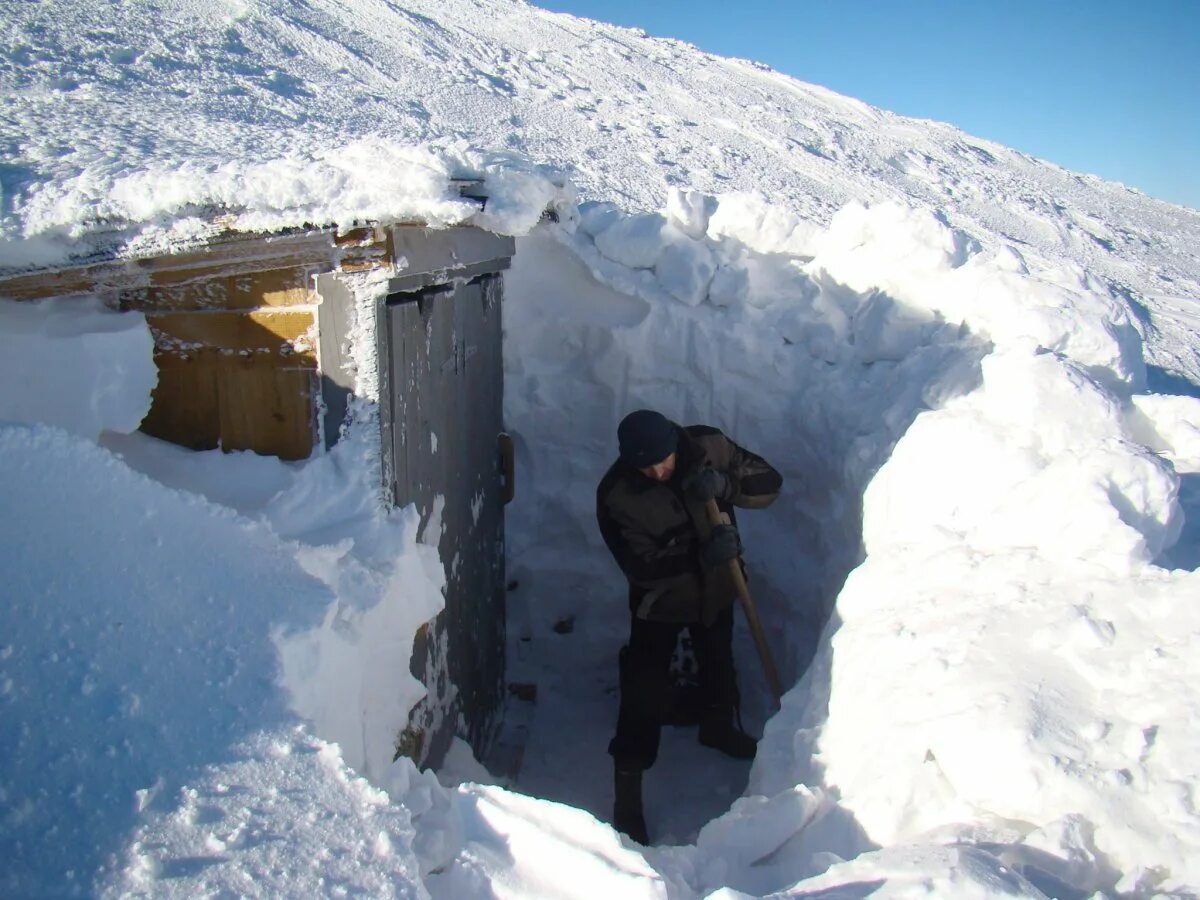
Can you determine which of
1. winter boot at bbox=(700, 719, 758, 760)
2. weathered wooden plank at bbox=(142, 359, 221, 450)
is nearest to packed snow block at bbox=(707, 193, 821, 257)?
winter boot at bbox=(700, 719, 758, 760)

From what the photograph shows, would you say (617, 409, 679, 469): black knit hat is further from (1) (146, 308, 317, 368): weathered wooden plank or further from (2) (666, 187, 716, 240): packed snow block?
(2) (666, 187, 716, 240): packed snow block

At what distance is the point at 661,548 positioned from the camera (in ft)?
11.8

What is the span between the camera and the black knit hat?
336 cm

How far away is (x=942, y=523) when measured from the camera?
110 inches

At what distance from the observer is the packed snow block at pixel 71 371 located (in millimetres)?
2102

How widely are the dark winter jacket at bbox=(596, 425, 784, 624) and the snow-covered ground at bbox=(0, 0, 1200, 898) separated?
480 mm

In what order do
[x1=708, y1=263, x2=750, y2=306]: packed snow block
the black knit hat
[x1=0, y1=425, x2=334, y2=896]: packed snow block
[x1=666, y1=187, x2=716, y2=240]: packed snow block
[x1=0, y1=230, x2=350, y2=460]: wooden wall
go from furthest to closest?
1. [x1=666, y1=187, x2=716, y2=240]: packed snow block
2. [x1=708, y1=263, x2=750, y2=306]: packed snow block
3. the black knit hat
4. [x1=0, y1=230, x2=350, y2=460]: wooden wall
5. [x1=0, y1=425, x2=334, y2=896]: packed snow block

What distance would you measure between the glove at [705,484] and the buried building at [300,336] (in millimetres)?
1068

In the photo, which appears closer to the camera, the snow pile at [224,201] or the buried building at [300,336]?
the snow pile at [224,201]

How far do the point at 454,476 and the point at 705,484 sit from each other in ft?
3.42

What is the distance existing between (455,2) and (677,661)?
10574mm

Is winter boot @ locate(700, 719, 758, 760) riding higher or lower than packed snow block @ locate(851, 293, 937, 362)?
lower

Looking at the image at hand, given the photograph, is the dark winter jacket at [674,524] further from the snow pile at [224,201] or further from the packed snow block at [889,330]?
the snow pile at [224,201]

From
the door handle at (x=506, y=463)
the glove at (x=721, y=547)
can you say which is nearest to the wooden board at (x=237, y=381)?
the door handle at (x=506, y=463)
